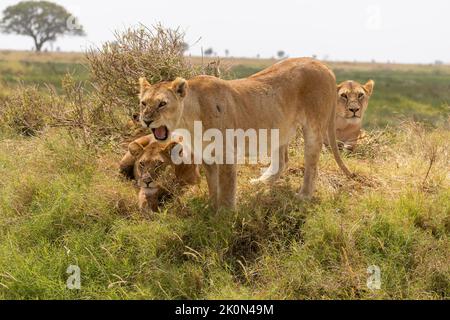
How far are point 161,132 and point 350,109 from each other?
345 centimetres

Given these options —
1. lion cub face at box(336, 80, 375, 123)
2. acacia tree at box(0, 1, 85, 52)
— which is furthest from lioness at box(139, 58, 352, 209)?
acacia tree at box(0, 1, 85, 52)

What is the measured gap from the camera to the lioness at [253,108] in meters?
4.98

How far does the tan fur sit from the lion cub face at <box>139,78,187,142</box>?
3251 mm

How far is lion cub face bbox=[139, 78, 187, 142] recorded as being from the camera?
483cm

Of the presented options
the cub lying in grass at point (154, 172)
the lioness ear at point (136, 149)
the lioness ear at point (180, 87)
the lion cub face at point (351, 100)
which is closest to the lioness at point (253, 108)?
the lioness ear at point (180, 87)

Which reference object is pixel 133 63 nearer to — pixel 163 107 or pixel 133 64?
pixel 133 64

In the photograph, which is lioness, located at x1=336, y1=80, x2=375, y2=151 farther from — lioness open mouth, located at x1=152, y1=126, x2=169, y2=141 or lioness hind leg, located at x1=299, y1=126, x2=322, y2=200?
lioness open mouth, located at x1=152, y1=126, x2=169, y2=141

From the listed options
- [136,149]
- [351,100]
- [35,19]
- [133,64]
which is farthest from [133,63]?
[35,19]

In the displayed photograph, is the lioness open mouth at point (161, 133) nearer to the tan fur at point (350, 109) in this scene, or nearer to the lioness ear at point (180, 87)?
the lioness ear at point (180, 87)

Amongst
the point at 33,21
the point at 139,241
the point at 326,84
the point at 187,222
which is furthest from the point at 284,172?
the point at 33,21

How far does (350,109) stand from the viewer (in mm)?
7586

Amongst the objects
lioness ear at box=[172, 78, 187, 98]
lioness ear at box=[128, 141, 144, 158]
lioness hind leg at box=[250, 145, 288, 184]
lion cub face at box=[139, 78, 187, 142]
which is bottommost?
lioness hind leg at box=[250, 145, 288, 184]
